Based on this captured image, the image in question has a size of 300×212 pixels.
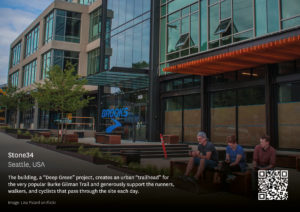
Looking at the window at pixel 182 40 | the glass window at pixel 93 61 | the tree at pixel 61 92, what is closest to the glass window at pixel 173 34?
the window at pixel 182 40

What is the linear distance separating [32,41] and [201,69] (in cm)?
3926

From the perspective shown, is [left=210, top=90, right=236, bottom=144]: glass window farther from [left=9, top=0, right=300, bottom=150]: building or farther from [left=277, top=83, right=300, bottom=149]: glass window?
[left=277, top=83, right=300, bottom=149]: glass window

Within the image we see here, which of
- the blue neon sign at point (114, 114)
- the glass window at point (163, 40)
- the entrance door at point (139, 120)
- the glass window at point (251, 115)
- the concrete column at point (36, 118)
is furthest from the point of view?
the concrete column at point (36, 118)

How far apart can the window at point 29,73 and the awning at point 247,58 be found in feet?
113

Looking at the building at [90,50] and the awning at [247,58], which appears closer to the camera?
the awning at [247,58]

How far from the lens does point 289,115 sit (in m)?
15.7

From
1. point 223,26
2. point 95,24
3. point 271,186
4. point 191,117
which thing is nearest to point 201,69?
point 223,26

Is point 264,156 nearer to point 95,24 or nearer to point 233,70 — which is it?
point 233,70

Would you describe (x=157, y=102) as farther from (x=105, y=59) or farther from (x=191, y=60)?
(x=105, y=59)

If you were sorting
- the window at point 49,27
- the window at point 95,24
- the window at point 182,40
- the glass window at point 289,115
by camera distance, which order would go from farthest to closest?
the window at point 49,27 < the window at point 95,24 < the window at point 182,40 < the glass window at point 289,115

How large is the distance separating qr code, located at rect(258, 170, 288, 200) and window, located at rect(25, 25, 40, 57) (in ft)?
151

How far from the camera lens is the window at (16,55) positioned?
5859 cm

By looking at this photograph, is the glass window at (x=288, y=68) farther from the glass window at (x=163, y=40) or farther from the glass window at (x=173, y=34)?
the glass window at (x=163, y=40)

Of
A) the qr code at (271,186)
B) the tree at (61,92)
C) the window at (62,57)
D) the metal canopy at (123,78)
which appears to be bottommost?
the qr code at (271,186)
